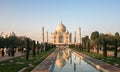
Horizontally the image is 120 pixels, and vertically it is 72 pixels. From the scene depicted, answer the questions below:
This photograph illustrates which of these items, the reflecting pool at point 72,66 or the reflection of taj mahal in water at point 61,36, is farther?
the reflection of taj mahal in water at point 61,36

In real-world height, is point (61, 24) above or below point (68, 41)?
above

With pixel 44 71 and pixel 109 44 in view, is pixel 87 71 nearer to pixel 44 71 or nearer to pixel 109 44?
pixel 44 71

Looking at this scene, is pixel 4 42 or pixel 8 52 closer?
pixel 8 52

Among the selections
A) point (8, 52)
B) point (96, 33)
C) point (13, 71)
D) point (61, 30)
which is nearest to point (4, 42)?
point (8, 52)

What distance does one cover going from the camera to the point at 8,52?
23766 mm

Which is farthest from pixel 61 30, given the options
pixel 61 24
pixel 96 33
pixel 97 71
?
pixel 97 71

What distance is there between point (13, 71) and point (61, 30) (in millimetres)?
95141

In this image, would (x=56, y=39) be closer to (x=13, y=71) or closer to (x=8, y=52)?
(x=8, y=52)

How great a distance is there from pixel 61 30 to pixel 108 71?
313 ft

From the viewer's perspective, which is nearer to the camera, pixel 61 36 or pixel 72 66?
pixel 72 66

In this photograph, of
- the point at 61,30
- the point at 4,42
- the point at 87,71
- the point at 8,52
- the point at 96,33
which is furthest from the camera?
the point at 61,30

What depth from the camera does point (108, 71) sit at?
1037 cm

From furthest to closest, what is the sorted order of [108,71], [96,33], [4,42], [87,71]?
[96,33]
[4,42]
[87,71]
[108,71]

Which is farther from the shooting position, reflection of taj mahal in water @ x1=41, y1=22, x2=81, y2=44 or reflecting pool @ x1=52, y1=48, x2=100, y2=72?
reflection of taj mahal in water @ x1=41, y1=22, x2=81, y2=44
